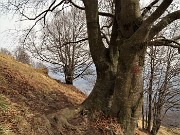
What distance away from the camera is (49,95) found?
11.3m

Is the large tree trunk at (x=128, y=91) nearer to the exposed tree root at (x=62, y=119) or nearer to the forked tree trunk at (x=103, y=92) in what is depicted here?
the forked tree trunk at (x=103, y=92)

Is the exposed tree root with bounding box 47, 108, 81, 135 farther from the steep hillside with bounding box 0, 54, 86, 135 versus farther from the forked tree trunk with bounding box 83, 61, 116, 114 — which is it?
the forked tree trunk with bounding box 83, 61, 116, 114

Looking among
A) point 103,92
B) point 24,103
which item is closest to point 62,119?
point 24,103

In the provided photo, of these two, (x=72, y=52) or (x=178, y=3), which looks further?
(x=72, y=52)

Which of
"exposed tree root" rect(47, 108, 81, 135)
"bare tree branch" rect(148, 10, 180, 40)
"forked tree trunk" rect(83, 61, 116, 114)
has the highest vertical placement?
"bare tree branch" rect(148, 10, 180, 40)

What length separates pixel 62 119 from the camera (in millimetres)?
8375

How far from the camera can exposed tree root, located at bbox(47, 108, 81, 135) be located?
802 centimetres

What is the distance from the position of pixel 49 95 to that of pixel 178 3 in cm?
596

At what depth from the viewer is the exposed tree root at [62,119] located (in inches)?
316

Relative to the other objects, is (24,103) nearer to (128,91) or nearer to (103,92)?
(103,92)

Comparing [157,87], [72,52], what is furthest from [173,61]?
[72,52]

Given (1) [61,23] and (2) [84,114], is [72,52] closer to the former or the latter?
(1) [61,23]

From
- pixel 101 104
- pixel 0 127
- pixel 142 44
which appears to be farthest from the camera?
pixel 101 104

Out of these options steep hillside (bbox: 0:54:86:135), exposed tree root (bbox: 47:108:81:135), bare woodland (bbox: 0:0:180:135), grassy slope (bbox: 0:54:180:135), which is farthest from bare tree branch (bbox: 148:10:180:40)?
steep hillside (bbox: 0:54:86:135)
